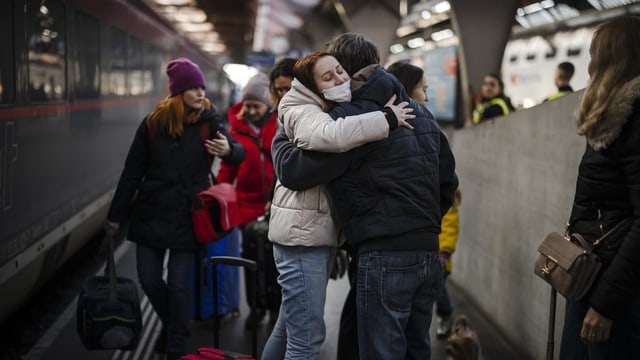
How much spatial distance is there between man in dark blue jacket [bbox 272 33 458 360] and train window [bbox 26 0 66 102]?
3.52m

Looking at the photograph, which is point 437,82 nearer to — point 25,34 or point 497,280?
point 497,280

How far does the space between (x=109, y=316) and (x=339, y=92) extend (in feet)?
7.85

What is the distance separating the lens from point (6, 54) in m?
5.94

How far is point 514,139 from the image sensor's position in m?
6.81

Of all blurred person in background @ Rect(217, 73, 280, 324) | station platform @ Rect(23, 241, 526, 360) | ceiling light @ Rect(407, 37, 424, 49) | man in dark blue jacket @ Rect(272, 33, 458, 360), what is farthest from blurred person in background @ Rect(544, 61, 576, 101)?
ceiling light @ Rect(407, 37, 424, 49)

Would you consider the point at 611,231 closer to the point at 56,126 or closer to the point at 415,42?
the point at 56,126

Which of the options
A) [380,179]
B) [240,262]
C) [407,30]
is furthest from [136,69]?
[407,30]

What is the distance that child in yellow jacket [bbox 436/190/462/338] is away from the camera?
6574mm

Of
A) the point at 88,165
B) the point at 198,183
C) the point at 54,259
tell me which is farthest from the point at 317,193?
the point at 88,165

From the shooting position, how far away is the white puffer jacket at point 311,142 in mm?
3502

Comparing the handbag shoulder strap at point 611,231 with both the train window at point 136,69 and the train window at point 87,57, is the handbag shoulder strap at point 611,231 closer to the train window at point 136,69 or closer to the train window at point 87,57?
the train window at point 87,57

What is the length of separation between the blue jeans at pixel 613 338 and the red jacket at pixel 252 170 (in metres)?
3.03

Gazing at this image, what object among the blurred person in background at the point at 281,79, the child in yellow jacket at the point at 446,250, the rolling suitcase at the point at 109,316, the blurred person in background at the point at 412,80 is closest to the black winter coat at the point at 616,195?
the blurred person in background at the point at 412,80

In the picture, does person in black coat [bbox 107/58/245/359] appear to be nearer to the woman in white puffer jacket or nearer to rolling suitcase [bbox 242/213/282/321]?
rolling suitcase [bbox 242/213/282/321]
